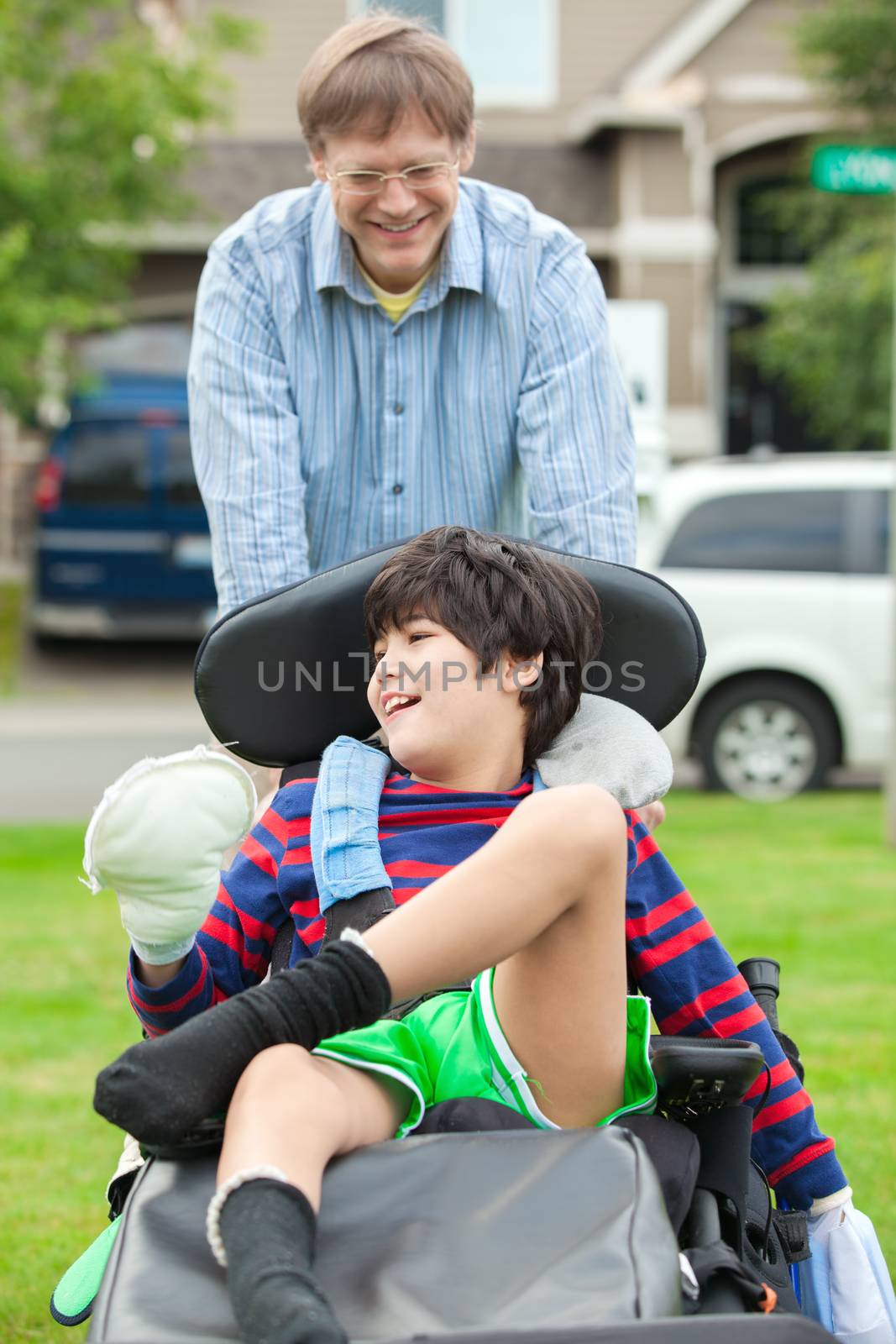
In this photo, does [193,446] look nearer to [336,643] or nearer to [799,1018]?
[336,643]

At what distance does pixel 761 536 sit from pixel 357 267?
614cm

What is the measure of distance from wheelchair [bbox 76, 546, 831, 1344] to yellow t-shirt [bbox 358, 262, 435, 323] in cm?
116

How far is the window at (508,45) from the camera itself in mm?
16906

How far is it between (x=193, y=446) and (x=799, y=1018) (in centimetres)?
265

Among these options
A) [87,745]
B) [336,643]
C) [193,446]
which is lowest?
[87,745]

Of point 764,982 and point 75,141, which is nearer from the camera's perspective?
point 764,982

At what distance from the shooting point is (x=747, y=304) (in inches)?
699

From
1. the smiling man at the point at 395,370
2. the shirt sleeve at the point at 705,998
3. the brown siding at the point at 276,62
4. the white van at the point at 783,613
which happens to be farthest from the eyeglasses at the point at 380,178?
the brown siding at the point at 276,62

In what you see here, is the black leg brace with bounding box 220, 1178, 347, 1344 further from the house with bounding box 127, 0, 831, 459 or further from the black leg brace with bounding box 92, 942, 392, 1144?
the house with bounding box 127, 0, 831, 459

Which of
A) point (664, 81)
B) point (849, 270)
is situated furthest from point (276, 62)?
point (849, 270)


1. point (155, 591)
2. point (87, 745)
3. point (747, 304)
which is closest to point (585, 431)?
point (87, 745)

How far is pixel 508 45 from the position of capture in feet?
56.0

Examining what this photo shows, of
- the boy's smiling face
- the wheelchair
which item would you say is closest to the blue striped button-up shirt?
the boy's smiling face

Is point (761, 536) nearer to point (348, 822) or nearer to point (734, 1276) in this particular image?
point (348, 822)
